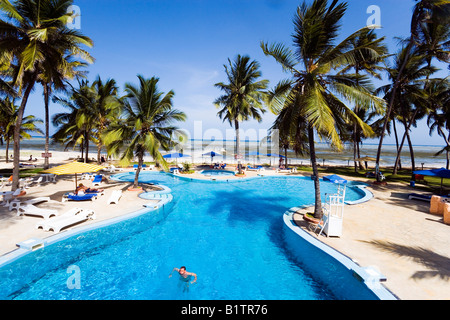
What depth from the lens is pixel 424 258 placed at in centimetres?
561

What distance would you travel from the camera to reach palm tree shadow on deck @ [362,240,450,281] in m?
4.86

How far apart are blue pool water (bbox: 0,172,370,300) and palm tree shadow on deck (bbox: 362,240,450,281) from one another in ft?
8.09

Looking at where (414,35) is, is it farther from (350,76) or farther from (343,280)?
(343,280)

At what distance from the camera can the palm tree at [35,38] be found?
350 inches

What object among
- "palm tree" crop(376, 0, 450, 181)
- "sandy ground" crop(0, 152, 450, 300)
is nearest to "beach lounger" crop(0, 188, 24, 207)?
"sandy ground" crop(0, 152, 450, 300)

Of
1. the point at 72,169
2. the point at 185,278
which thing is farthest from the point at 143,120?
the point at 185,278

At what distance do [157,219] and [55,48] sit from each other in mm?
11411

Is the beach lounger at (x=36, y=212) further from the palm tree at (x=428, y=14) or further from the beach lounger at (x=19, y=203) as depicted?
the palm tree at (x=428, y=14)

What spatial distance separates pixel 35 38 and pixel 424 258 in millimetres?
17233

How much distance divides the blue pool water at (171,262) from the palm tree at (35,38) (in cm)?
826

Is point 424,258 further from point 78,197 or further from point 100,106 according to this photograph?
point 100,106

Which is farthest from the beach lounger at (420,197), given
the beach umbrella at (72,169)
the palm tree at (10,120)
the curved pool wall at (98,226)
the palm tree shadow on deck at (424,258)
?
the palm tree at (10,120)

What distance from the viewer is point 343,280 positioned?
5.04 meters

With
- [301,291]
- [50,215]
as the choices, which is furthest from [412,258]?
[50,215]
